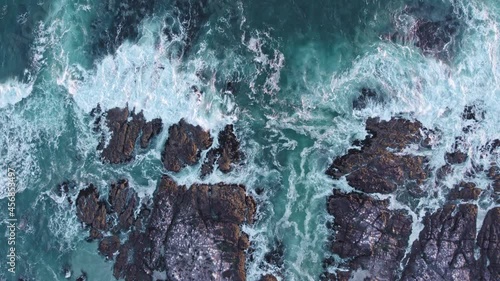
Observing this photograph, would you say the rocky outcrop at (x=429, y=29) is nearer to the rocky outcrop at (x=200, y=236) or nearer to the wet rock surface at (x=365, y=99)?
the wet rock surface at (x=365, y=99)

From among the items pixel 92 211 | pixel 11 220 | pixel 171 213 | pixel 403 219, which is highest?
pixel 403 219

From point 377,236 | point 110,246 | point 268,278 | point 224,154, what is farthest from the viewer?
point 110,246

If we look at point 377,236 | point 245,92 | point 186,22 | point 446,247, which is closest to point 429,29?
point 245,92

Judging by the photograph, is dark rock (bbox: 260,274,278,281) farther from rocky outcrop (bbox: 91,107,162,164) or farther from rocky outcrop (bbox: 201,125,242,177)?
rocky outcrop (bbox: 91,107,162,164)

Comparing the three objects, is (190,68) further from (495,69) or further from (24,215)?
(495,69)

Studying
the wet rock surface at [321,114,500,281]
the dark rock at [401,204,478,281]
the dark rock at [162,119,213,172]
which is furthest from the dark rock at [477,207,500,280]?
the dark rock at [162,119,213,172]

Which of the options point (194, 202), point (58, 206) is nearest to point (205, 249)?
point (194, 202)

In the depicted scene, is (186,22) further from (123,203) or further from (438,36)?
(438,36)
